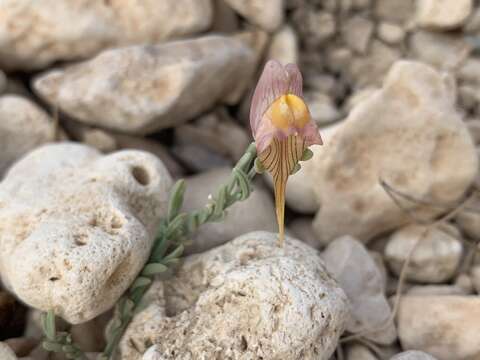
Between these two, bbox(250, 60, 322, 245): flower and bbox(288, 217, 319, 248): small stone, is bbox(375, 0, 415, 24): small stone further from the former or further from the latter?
bbox(250, 60, 322, 245): flower

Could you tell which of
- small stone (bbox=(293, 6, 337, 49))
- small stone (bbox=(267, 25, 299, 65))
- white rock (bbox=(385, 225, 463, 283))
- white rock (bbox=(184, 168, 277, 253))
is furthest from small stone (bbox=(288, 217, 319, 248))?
small stone (bbox=(293, 6, 337, 49))

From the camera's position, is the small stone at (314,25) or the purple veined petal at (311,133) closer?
the purple veined petal at (311,133)

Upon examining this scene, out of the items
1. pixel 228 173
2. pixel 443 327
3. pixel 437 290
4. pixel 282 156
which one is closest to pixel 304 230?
pixel 228 173

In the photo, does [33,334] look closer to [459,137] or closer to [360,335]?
[360,335]

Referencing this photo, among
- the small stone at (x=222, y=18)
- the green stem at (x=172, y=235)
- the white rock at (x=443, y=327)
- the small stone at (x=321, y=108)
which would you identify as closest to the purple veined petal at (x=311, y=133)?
the green stem at (x=172, y=235)

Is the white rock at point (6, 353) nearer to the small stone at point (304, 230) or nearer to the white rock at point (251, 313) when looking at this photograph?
the white rock at point (251, 313)

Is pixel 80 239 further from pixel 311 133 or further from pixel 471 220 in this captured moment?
pixel 471 220
